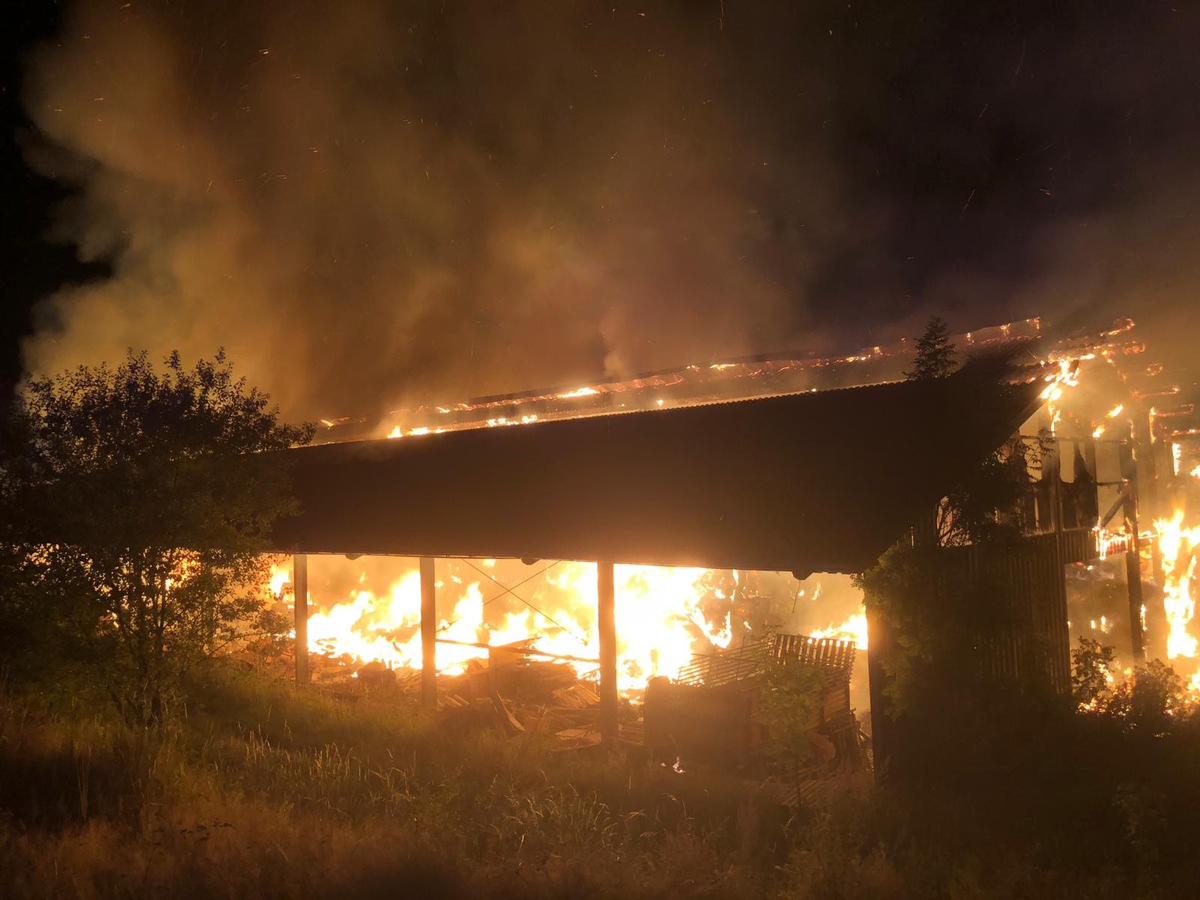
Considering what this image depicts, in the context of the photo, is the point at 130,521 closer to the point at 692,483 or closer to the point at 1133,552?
the point at 692,483

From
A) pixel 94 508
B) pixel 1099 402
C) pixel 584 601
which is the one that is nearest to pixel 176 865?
pixel 94 508

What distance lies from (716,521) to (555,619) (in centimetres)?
1016

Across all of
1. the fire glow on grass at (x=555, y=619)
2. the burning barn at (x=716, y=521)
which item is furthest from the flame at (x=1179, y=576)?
the fire glow on grass at (x=555, y=619)

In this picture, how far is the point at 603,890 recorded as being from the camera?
573 centimetres

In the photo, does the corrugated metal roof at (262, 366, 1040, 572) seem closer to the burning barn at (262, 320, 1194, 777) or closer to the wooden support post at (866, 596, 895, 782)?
the burning barn at (262, 320, 1194, 777)

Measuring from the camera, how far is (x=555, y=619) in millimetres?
19609

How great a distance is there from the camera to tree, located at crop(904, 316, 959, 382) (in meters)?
9.64

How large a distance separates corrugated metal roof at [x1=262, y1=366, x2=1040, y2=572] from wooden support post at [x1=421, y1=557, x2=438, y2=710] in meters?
0.91

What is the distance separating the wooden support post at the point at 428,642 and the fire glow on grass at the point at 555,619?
2.44 metres

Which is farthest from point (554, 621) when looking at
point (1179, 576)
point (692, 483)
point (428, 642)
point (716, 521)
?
point (1179, 576)

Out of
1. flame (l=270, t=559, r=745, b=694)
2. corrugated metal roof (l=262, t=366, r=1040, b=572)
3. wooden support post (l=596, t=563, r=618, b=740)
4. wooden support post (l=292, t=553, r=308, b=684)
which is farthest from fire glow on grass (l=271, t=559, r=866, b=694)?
wooden support post (l=596, t=563, r=618, b=740)

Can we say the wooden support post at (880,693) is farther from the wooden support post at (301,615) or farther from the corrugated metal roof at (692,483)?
the wooden support post at (301,615)

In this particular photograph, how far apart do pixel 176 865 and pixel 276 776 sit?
2.85 m

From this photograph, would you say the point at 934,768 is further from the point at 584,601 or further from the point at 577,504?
the point at 584,601
